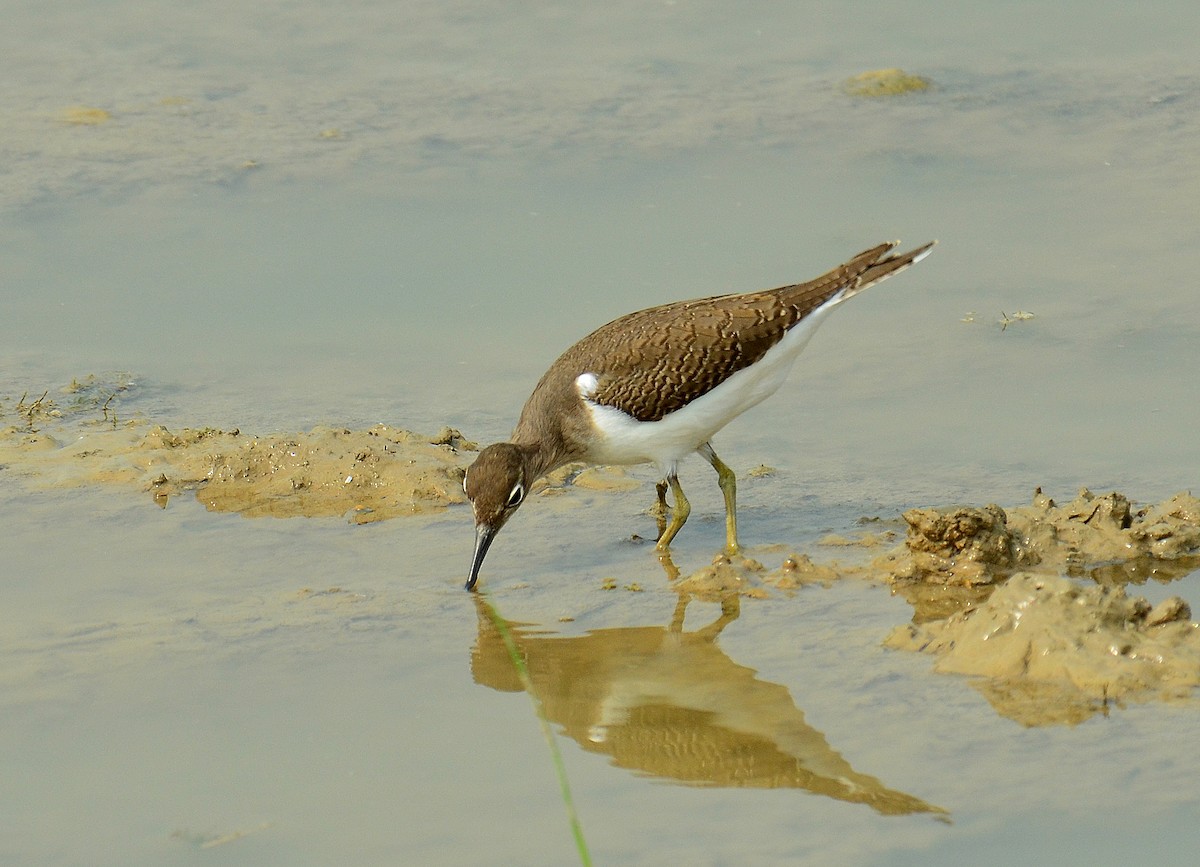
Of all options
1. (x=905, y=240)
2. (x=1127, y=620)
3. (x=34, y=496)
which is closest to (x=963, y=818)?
(x=1127, y=620)

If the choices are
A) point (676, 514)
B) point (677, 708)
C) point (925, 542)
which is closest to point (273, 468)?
point (676, 514)

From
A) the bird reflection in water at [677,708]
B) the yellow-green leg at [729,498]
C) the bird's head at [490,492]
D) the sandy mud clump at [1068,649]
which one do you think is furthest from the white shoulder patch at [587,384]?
the sandy mud clump at [1068,649]

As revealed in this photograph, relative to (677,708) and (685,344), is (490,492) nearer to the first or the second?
(685,344)

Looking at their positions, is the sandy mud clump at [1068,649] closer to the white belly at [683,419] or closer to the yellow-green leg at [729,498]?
the yellow-green leg at [729,498]

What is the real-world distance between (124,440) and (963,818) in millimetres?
5669

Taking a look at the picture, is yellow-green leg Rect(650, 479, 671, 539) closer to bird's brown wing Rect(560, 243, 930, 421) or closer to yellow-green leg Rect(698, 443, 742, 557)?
yellow-green leg Rect(698, 443, 742, 557)

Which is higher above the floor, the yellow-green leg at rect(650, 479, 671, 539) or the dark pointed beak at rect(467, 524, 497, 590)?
the dark pointed beak at rect(467, 524, 497, 590)

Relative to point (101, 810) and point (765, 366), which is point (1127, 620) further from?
point (101, 810)

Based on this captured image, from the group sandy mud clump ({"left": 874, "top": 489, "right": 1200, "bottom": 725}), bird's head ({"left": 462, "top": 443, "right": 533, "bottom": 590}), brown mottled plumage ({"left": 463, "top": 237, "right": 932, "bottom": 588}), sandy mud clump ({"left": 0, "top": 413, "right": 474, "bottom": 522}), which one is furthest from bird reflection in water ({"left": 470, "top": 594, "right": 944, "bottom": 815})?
sandy mud clump ({"left": 0, "top": 413, "right": 474, "bottom": 522})

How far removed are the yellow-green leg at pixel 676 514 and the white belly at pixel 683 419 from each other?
9cm

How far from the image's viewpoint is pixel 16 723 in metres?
6.06

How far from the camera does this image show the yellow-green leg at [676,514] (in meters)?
7.98

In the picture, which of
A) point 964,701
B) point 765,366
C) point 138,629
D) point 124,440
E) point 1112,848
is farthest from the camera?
point 124,440

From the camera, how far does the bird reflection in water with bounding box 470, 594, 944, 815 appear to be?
5617 mm
